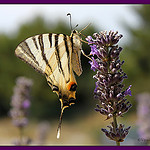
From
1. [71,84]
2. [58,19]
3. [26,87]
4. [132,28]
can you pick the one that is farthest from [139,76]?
[71,84]

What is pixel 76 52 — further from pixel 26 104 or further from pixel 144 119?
pixel 144 119

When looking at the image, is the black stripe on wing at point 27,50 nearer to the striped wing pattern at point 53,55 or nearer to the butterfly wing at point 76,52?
the striped wing pattern at point 53,55

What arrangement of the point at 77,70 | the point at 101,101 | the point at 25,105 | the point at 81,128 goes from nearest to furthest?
the point at 101,101 < the point at 77,70 < the point at 25,105 < the point at 81,128

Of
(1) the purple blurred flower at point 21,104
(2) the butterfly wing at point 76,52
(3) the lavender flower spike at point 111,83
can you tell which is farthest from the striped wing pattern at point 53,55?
(1) the purple blurred flower at point 21,104

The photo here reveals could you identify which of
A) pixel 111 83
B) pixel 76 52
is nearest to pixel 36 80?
pixel 76 52

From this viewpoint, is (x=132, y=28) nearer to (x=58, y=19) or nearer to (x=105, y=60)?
(x=58, y=19)
